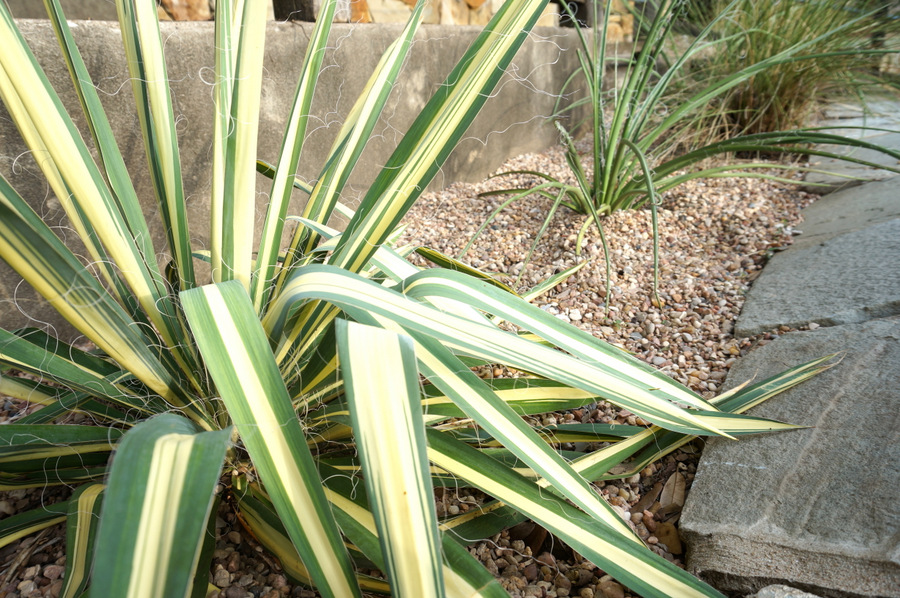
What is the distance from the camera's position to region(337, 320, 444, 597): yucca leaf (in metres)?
0.43

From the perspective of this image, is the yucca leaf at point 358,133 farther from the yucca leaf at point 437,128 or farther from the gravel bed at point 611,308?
the gravel bed at point 611,308

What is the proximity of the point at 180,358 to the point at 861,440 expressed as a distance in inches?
36.8

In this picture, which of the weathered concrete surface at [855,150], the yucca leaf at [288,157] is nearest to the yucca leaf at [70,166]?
the yucca leaf at [288,157]

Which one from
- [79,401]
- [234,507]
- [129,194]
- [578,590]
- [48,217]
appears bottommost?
[578,590]

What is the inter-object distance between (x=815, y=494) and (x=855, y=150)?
7.10ft

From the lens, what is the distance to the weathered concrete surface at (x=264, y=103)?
1.09m

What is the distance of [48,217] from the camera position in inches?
44.4

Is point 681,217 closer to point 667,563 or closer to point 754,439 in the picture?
point 754,439

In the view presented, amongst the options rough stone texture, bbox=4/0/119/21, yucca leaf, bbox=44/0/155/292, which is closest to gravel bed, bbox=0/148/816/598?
yucca leaf, bbox=44/0/155/292

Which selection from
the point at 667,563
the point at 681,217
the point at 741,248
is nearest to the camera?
the point at 667,563

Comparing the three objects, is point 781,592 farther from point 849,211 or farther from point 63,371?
point 849,211

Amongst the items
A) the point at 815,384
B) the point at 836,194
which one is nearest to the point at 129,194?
the point at 815,384

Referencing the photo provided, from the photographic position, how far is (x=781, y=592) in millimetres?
669

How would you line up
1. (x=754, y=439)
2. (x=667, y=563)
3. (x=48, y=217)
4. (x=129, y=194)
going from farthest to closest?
1. (x=48, y=217)
2. (x=754, y=439)
3. (x=129, y=194)
4. (x=667, y=563)
